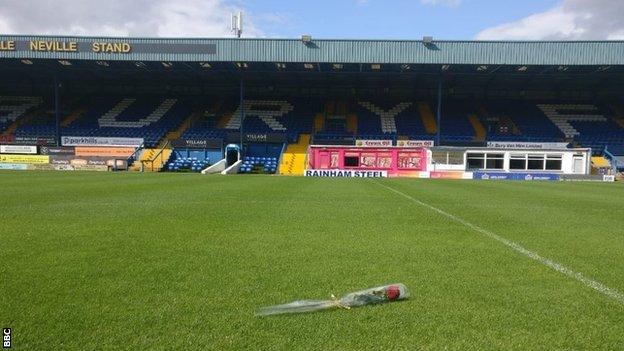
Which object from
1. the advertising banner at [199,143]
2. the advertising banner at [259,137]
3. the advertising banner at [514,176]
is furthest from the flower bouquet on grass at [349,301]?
the advertising banner at [259,137]

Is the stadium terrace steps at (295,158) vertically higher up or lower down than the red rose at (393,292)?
higher up

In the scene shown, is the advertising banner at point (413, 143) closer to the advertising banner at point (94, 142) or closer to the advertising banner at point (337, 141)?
the advertising banner at point (337, 141)

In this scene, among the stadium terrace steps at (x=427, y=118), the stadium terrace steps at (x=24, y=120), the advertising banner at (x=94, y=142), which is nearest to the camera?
the advertising banner at (x=94, y=142)

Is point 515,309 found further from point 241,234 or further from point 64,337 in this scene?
point 241,234

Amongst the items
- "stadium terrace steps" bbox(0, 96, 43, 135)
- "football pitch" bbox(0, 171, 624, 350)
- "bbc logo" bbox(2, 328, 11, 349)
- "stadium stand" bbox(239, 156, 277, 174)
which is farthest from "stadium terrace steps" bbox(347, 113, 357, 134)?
"bbc logo" bbox(2, 328, 11, 349)

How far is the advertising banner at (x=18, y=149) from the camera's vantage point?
35094mm

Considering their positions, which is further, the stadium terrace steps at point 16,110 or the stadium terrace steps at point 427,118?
the stadium terrace steps at point 16,110

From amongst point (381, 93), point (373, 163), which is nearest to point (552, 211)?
point (373, 163)

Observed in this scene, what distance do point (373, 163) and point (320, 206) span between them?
2418cm

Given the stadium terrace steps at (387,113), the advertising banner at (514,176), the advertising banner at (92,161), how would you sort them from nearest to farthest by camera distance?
the advertising banner at (514,176)
the advertising banner at (92,161)
the stadium terrace steps at (387,113)

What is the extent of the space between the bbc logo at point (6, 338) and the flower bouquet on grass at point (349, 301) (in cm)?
165

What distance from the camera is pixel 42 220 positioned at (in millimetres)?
7449

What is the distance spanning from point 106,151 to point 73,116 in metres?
8.78

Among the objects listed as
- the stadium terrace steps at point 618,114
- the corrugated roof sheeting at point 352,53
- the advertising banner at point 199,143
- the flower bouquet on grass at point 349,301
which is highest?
the corrugated roof sheeting at point 352,53
